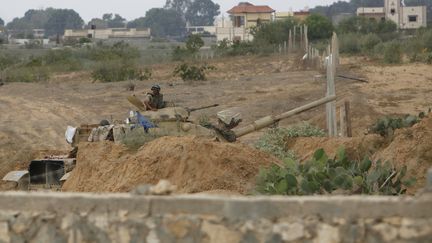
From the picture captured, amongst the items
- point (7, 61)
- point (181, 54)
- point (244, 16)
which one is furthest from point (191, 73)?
point (244, 16)

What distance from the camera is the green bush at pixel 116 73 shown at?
50125 millimetres

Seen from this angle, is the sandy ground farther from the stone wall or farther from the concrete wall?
the concrete wall

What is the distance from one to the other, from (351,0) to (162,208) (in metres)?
192

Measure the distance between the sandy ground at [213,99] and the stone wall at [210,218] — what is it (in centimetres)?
1577

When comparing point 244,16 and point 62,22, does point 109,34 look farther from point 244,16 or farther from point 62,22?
point 62,22

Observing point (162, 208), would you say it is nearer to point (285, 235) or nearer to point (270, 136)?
point (285, 235)

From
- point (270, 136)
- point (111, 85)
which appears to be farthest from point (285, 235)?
point (111, 85)

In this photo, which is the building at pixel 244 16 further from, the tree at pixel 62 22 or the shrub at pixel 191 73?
the tree at pixel 62 22

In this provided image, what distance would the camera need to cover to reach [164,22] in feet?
608

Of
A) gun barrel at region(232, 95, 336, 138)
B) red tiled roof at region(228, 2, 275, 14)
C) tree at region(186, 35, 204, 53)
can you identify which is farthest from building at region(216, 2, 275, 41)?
gun barrel at region(232, 95, 336, 138)

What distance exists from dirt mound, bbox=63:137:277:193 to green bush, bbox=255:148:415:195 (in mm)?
2743

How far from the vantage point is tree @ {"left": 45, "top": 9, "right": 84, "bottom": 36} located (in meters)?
187

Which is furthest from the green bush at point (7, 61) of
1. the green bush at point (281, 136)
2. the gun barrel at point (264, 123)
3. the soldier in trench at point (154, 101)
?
the gun barrel at point (264, 123)

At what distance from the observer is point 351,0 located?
195 m
